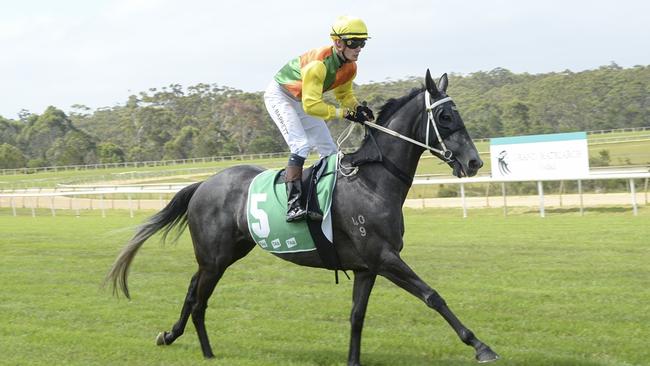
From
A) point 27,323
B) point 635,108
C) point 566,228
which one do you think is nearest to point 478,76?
point 635,108

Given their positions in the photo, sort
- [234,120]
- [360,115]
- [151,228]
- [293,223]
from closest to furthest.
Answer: [360,115]
[293,223]
[151,228]
[234,120]

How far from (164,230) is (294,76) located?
1932 mm

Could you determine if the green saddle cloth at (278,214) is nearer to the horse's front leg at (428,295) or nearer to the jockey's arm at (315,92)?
the jockey's arm at (315,92)

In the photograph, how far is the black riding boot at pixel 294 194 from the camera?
562cm

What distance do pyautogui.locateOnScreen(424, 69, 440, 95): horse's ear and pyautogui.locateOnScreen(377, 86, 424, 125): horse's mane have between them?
0.48 ft

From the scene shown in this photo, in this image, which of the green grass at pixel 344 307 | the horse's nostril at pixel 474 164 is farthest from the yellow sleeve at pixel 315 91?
the green grass at pixel 344 307

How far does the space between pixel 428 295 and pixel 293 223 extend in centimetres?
121

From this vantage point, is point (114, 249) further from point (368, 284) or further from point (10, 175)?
point (10, 175)

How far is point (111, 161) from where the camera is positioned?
67812mm

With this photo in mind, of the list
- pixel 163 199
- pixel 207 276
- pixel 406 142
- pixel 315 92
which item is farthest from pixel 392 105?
pixel 163 199

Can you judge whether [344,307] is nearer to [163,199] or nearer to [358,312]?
[358,312]

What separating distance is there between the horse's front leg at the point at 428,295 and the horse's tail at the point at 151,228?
2144 millimetres

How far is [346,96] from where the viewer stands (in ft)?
19.5

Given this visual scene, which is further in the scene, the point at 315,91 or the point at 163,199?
the point at 163,199
